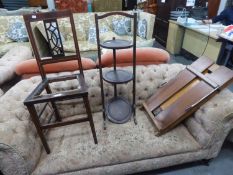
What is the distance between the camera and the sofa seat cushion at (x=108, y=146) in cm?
117

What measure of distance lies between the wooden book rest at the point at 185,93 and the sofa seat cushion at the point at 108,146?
0.11m

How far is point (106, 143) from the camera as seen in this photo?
128 centimetres

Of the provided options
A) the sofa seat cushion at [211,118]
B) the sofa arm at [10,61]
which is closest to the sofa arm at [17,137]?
the sofa arm at [10,61]

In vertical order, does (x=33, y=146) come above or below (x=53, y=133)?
above

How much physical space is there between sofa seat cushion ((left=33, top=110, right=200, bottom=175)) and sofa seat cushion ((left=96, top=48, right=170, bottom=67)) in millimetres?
574

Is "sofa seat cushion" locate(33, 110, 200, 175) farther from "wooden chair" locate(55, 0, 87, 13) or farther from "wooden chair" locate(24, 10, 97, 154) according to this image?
Result: "wooden chair" locate(55, 0, 87, 13)

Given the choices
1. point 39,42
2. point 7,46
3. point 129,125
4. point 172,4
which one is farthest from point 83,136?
point 172,4

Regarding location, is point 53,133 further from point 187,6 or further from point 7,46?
point 187,6

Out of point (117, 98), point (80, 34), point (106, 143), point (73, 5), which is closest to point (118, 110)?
point (117, 98)

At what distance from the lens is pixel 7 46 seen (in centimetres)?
318

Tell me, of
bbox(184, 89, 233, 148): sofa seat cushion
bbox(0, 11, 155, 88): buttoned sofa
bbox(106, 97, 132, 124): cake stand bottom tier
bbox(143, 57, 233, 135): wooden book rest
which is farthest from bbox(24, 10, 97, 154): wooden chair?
bbox(0, 11, 155, 88): buttoned sofa

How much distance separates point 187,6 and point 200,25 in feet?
2.47

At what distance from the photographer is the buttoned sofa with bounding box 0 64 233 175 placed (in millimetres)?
1083

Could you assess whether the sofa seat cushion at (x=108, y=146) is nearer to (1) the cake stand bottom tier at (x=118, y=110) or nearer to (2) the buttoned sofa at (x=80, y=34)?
(1) the cake stand bottom tier at (x=118, y=110)
